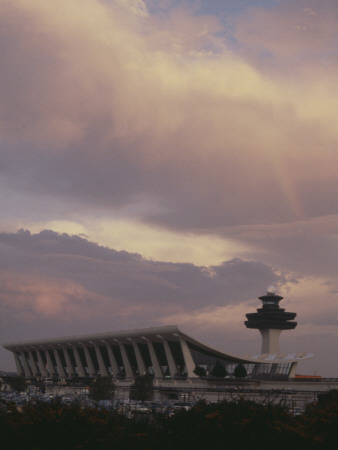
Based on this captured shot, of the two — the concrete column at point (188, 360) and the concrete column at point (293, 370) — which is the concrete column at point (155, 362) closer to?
the concrete column at point (188, 360)

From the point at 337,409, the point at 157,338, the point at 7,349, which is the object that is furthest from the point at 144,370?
the point at 337,409

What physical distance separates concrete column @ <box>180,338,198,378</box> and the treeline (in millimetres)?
77597

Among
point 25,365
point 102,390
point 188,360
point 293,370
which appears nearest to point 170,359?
point 188,360

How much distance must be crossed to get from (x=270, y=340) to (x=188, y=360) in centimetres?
3631

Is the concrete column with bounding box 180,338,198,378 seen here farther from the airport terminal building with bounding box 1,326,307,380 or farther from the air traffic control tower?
the air traffic control tower

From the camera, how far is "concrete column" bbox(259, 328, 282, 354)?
132 metres

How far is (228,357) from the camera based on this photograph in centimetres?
10488

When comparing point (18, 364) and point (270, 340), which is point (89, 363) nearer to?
point (270, 340)

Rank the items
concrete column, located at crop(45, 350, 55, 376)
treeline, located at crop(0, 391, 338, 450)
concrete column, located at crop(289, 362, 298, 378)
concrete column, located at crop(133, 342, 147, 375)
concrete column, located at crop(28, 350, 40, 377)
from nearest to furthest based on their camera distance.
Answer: treeline, located at crop(0, 391, 338, 450) < concrete column, located at crop(289, 362, 298, 378) < concrete column, located at crop(133, 342, 147, 375) < concrete column, located at crop(45, 350, 55, 376) < concrete column, located at crop(28, 350, 40, 377)

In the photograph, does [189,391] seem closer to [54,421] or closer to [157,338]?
[157,338]

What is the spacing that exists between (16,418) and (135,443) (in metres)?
4.46

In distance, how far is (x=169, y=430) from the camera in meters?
23.0

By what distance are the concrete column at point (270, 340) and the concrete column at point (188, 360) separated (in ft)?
115

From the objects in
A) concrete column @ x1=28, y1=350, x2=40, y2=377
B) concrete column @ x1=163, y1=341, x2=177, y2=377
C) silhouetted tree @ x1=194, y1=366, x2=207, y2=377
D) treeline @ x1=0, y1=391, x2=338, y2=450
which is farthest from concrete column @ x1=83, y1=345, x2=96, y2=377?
treeline @ x1=0, y1=391, x2=338, y2=450
